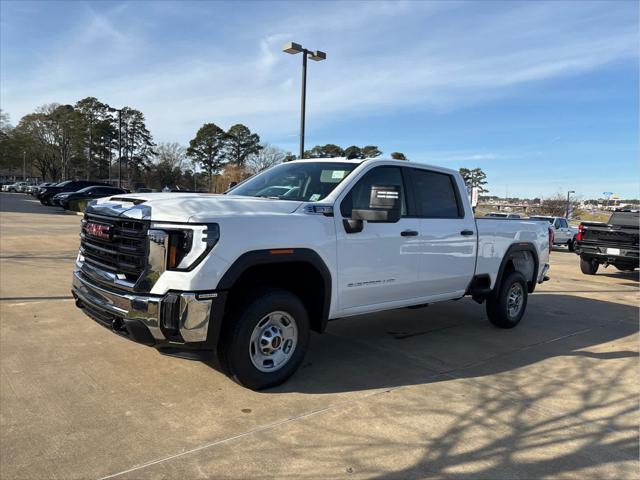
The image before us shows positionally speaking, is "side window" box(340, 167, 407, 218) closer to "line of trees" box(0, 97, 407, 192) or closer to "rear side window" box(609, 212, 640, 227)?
"rear side window" box(609, 212, 640, 227)

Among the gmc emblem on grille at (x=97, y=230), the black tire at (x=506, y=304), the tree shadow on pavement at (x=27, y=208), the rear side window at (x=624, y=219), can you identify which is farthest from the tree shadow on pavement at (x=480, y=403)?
the tree shadow on pavement at (x=27, y=208)

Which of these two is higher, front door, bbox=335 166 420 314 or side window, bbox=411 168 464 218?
side window, bbox=411 168 464 218

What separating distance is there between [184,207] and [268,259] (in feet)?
2.44

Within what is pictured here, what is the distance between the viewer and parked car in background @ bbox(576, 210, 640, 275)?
12.4m

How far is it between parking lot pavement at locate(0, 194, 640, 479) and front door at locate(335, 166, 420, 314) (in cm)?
71

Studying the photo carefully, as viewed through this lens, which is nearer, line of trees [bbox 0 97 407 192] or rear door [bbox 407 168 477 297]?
rear door [bbox 407 168 477 297]

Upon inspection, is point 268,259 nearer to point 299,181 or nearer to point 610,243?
point 299,181

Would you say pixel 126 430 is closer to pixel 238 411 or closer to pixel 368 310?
pixel 238 411

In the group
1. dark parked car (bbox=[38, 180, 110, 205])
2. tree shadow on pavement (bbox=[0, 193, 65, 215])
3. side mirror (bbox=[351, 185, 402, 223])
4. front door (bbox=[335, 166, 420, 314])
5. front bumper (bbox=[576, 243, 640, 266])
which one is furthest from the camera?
dark parked car (bbox=[38, 180, 110, 205])

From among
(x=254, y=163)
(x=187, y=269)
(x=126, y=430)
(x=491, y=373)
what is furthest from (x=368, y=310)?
(x=254, y=163)

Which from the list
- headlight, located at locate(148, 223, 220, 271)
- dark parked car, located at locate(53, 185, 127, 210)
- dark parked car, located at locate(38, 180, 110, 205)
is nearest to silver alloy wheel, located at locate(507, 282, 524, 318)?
headlight, located at locate(148, 223, 220, 271)

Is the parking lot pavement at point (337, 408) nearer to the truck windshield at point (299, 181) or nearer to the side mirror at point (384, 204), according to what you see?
the side mirror at point (384, 204)

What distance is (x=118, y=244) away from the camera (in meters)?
3.90

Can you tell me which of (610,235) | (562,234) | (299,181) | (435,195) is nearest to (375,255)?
(299,181)
